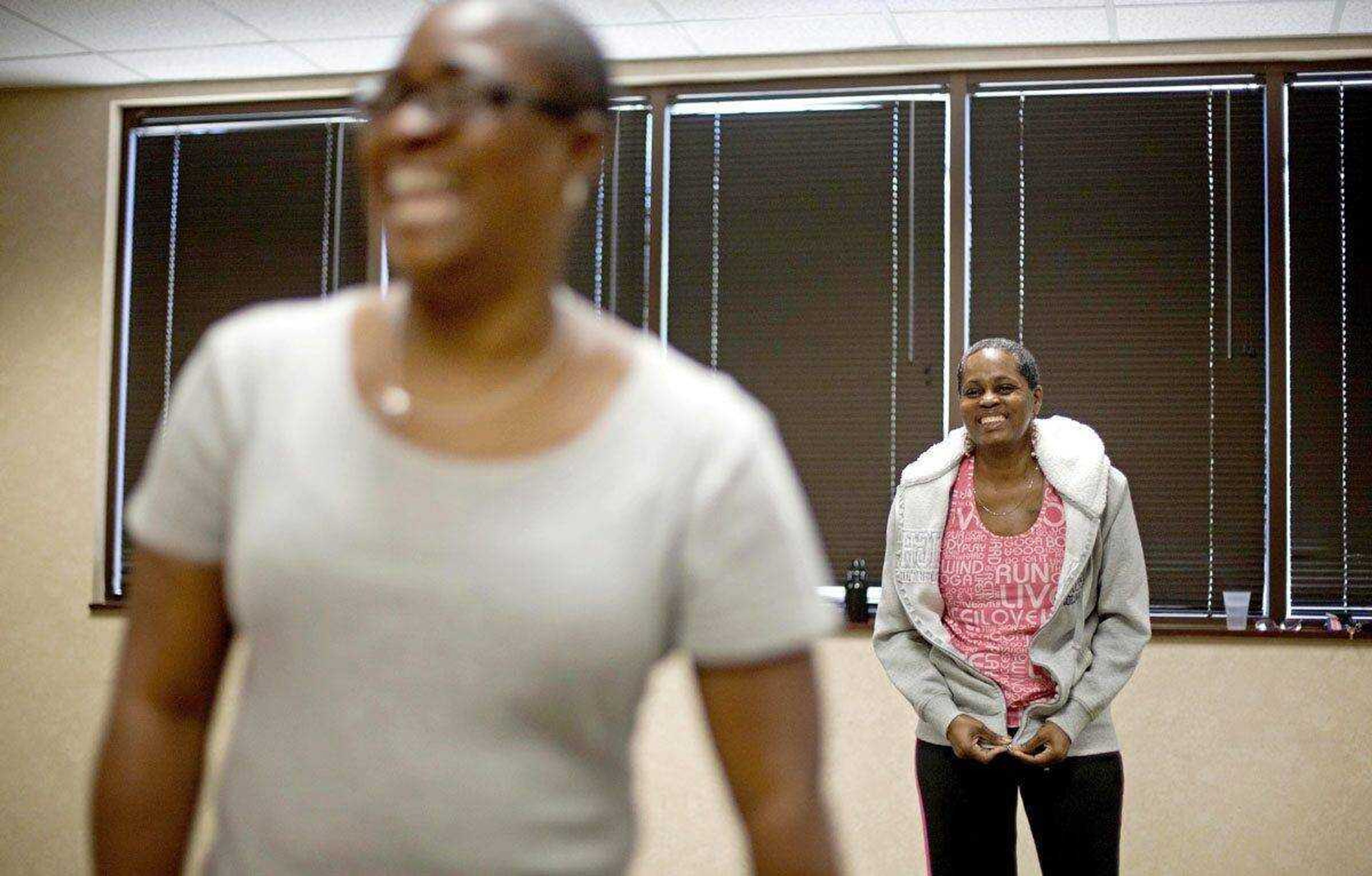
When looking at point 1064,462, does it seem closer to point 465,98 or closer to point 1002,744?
point 1002,744

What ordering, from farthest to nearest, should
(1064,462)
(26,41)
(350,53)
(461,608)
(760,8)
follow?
1. (350,53)
2. (26,41)
3. (760,8)
4. (1064,462)
5. (461,608)

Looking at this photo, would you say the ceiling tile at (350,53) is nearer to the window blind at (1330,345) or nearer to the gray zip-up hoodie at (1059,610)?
the gray zip-up hoodie at (1059,610)

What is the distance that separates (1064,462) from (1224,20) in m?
2.05

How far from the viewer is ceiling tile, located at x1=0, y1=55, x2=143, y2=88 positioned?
4.82 meters

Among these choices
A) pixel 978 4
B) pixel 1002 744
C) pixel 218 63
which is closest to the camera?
pixel 1002 744

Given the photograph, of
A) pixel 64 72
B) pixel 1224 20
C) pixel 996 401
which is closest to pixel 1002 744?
pixel 996 401

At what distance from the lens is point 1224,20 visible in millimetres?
4270

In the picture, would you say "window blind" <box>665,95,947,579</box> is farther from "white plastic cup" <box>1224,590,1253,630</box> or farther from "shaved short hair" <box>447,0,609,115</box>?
"shaved short hair" <box>447,0,609,115</box>

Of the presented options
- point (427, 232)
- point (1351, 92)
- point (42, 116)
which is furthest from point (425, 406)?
point (42, 116)

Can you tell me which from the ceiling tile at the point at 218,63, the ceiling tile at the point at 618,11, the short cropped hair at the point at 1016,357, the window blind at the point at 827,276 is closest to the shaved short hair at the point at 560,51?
the short cropped hair at the point at 1016,357

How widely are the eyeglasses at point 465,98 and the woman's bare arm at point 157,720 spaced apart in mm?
308

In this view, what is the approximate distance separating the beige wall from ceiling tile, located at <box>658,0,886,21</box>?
380mm

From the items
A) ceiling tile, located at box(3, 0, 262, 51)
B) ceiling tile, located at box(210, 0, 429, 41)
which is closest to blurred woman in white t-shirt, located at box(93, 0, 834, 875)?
ceiling tile, located at box(210, 0, 429, 41)

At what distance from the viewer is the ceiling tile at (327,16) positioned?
429 cm
